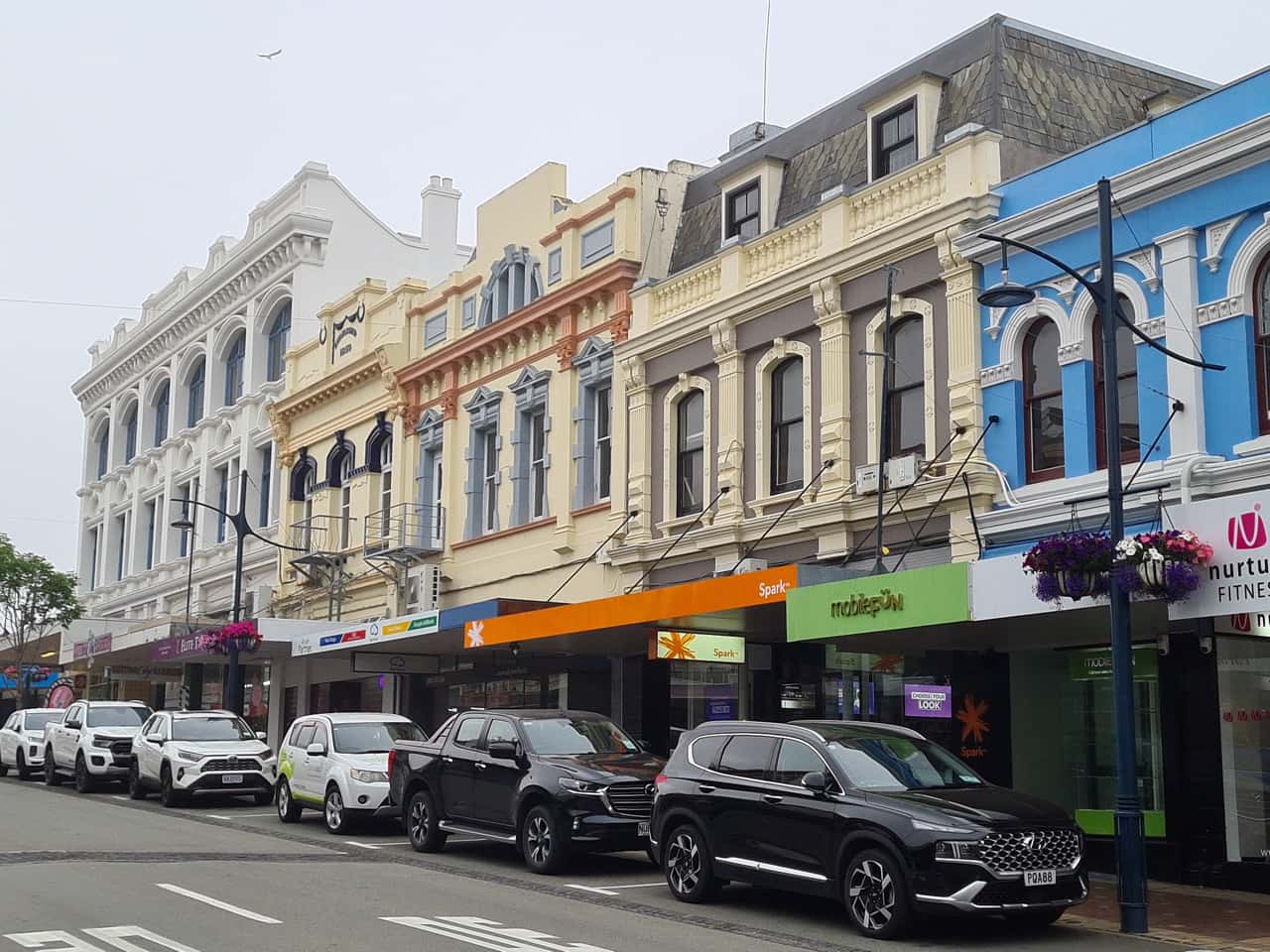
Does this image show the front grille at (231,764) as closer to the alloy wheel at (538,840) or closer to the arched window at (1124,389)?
the alloy wheel at (538,840)

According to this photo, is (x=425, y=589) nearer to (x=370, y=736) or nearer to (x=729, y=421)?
(x=370, y=736)

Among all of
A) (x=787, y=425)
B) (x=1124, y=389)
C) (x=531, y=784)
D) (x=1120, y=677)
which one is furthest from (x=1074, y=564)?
(x=787, y=425)

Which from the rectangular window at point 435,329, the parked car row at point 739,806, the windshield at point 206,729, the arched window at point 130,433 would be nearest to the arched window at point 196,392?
the arched window at point 130,433

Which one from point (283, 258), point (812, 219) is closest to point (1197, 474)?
point (812, 219)

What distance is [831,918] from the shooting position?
13039 millimetres

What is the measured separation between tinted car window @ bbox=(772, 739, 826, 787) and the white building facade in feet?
90.1

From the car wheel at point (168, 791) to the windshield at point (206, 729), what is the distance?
0.72m

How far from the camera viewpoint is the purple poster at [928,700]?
63.0 feet

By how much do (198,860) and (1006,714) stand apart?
9.55 m

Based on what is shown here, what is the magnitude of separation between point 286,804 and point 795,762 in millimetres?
11119

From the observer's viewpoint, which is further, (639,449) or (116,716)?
(116,716)

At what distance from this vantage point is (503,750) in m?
16.9

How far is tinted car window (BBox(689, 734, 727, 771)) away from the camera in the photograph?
14.1m

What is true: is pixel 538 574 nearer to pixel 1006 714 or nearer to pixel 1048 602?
pixel 1006 714
